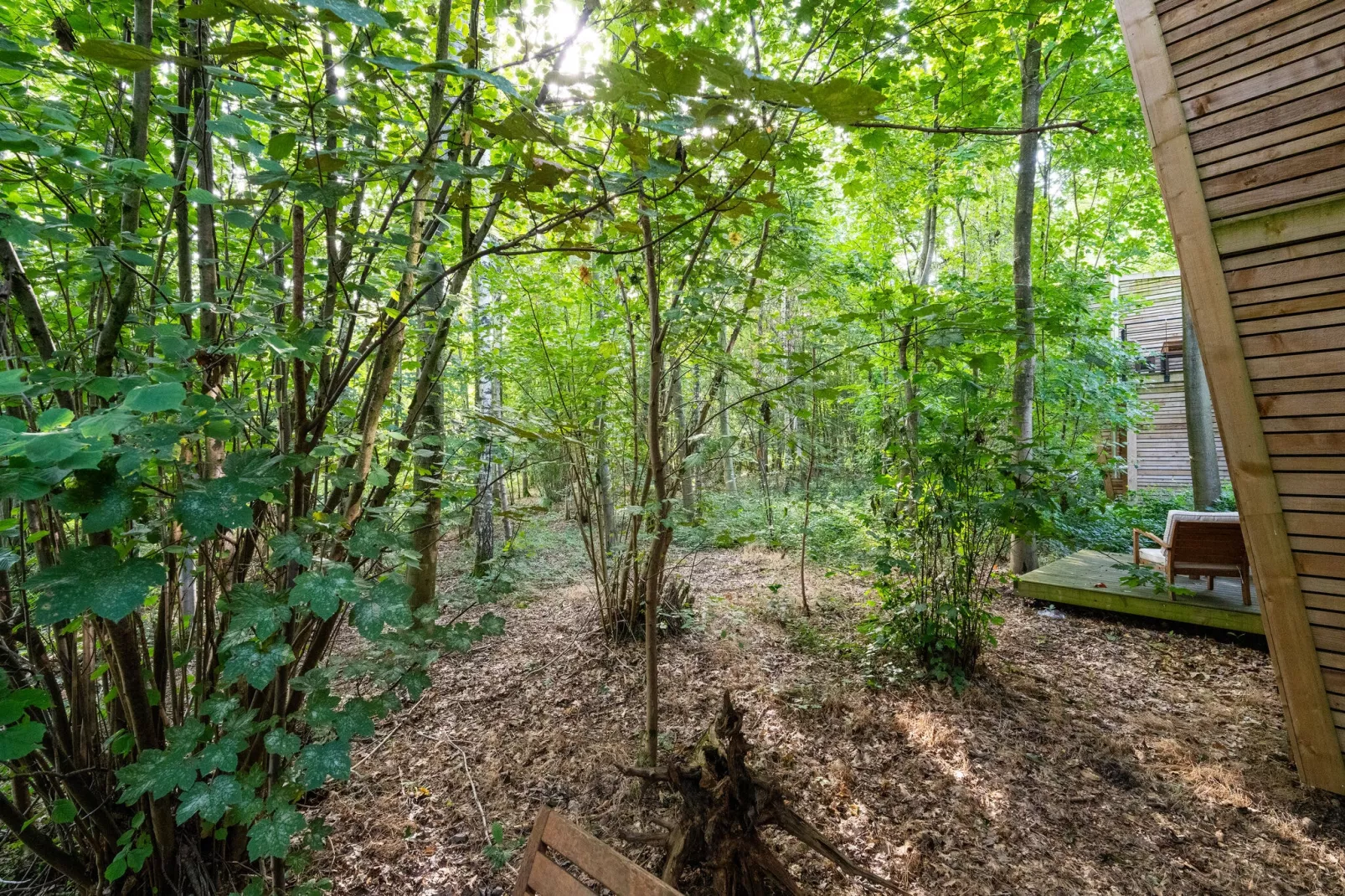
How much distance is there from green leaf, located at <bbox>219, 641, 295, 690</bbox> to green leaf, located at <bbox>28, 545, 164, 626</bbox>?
0.23 meters

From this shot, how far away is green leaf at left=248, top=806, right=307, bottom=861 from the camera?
1249mm

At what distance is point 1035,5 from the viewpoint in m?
2.61

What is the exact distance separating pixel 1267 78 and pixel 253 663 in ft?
14.4

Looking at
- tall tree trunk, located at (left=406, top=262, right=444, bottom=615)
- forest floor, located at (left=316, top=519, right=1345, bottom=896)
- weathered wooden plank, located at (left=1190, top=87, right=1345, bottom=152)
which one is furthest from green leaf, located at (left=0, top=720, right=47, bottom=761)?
weathered wooden plank, located at (left=1190, top=87, right=1345, bottom=152)

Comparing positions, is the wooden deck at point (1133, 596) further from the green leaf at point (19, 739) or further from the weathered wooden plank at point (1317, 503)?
the green leaf at point (19, 739)

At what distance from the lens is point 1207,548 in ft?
14.7

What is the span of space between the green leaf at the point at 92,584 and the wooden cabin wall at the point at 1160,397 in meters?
15.7

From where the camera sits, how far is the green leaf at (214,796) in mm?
1115

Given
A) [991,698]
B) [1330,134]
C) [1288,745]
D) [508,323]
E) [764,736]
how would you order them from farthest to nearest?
[508,323]
[991,698]
[764,736]
[1288,745]
[1330,134]

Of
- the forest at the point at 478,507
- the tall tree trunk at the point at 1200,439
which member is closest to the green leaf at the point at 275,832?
the forest at the point at 478,507

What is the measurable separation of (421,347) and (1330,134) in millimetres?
4220

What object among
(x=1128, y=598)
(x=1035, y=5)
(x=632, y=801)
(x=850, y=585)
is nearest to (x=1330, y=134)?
(x=1035, y=5)

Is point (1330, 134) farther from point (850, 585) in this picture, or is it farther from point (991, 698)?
point (850, 585)

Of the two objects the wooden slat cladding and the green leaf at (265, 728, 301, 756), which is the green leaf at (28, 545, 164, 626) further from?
the wooden slat cladding
